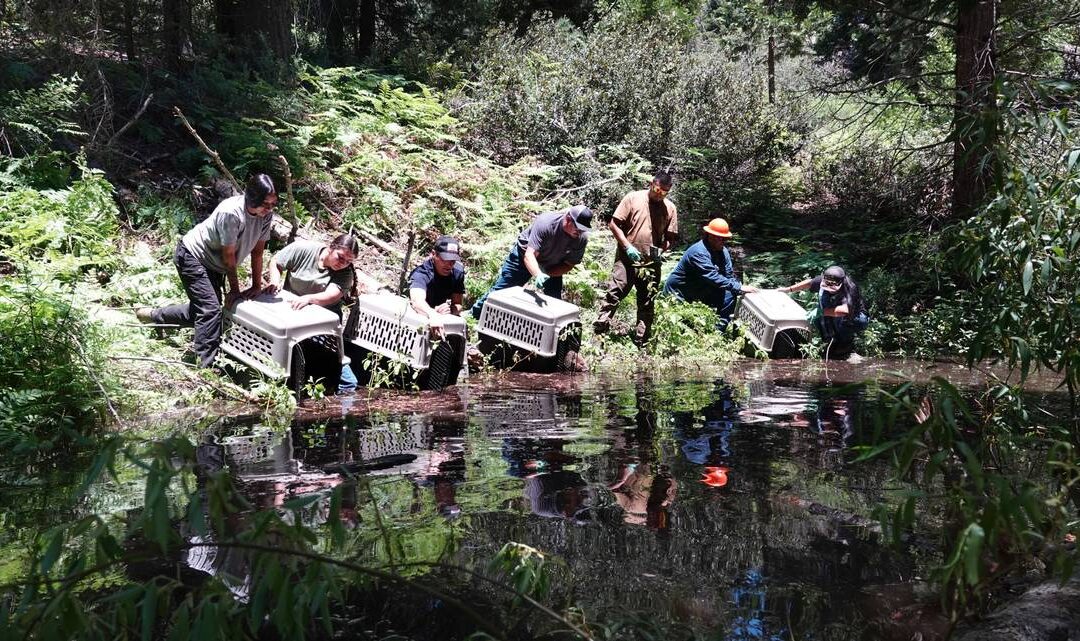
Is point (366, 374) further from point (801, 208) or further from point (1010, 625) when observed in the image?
point (801, 208)

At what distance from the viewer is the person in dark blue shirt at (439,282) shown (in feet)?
30.1

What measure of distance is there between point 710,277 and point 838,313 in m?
1.50

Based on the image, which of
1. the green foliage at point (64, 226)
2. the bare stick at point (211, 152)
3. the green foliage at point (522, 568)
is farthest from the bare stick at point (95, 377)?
the green foliage at point (522, 568)

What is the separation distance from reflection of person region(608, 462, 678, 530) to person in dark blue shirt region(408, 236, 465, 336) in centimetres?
322

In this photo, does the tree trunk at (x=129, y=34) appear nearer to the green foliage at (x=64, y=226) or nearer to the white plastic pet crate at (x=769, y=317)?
the green foliage at (x=64, y=226)

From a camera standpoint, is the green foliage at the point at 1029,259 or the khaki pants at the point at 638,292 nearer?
the green foliage at the point at 1029,259

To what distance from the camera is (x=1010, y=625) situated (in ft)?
12.1

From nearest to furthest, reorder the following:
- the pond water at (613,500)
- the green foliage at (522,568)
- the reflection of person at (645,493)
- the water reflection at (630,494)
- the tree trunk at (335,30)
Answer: the green foliage at (522,568)
the pond water at (613,500)
the water reflection at (630,494)
the reflection of person at (645,493)
the tree trunk at (335,30)

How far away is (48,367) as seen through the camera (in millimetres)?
7488

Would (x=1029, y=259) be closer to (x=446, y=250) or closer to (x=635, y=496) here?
(x=635, y=496)

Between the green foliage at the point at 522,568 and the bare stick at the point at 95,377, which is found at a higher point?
the bare stick at the point at 95,377

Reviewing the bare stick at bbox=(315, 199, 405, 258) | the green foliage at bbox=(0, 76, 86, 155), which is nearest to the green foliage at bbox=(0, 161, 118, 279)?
the green foliage at bbox=(0, 76, 86, 155)

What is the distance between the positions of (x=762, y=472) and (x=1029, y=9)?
1015cm

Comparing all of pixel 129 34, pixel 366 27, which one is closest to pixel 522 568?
pixel 129 34
